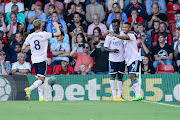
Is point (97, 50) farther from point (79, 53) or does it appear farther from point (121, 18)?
point (121, 18)

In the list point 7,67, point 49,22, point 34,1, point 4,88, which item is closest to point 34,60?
point 4,88

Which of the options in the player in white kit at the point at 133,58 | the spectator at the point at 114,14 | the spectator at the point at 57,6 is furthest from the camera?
the spectator at the point at 57,6

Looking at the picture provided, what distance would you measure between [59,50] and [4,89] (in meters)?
2.86

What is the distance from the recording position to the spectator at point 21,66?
48.0 feet

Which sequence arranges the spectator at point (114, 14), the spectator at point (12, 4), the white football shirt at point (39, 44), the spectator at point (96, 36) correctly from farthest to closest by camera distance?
the spectator at point (12, 4) → the spectator at point (114, 14) → the spectator at point (96, 36) → the white football shirt at point (39, 44)

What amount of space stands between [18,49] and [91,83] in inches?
138

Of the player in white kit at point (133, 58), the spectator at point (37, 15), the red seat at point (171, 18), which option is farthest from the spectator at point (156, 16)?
the player in white kit at point (133, 58)

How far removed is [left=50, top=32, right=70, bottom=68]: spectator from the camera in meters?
15.1

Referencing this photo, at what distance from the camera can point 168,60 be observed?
49.4 ft

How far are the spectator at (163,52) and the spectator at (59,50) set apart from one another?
325 centimetres

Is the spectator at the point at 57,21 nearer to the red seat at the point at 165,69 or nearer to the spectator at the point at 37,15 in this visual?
the spectator at the point at 37,15

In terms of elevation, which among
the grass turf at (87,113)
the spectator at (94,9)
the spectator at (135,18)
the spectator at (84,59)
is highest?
the spectator at (94,9)

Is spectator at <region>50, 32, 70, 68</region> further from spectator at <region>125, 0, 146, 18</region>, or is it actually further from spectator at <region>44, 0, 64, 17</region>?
spectator at <region>125, 0, 146, 18</region>

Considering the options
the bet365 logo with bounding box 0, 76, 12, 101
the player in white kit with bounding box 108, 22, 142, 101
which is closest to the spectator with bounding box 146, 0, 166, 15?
the player in white kit with bounding box 108, 22, 142, 101
